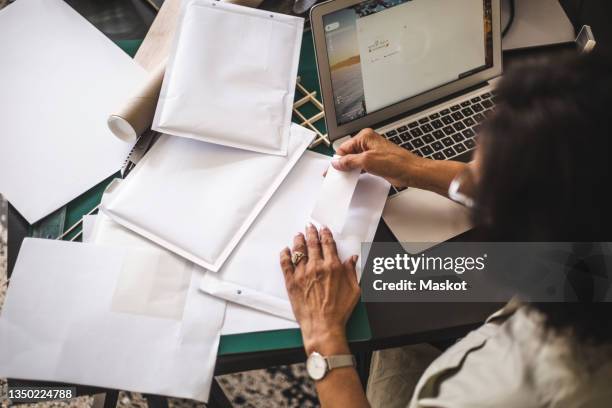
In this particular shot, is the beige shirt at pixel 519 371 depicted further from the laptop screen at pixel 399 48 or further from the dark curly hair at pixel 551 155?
the laptop screen at pixel 399 48

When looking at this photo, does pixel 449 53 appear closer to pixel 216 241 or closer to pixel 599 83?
pixel 599 83

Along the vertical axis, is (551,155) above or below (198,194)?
above

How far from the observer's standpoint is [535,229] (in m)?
0.59

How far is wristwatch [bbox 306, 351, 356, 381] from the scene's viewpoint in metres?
0.77

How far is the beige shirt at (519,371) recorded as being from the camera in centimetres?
62

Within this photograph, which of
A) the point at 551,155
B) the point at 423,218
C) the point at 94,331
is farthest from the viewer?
the point at 423,218

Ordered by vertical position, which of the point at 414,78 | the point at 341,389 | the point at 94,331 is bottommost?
the point at 341,389

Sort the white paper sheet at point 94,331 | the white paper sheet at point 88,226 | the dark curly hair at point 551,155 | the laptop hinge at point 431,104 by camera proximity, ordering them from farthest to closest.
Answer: the laptop hinge at point 431,104, the white paper sheet at point 88,226, the white paper sheet at point 94,331, the dark curly hair at point 551,155

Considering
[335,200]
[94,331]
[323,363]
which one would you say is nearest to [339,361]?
[323,363]

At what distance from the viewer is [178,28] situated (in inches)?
37.3

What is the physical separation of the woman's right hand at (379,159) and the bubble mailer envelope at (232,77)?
11 cm

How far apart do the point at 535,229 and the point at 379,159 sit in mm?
320

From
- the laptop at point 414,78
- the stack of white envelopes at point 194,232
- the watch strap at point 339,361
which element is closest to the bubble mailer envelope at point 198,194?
the stack of white envelopes at point 194,232

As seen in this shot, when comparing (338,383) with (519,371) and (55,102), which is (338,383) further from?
(55,102)
